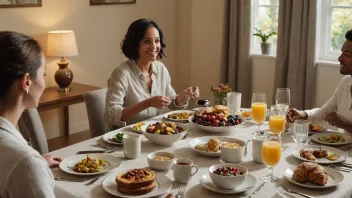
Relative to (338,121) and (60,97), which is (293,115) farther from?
(60,97)

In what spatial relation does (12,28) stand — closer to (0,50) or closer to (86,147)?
(86,147)

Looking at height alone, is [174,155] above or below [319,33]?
below

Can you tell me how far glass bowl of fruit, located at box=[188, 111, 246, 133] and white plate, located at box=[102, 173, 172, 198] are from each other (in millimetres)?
622

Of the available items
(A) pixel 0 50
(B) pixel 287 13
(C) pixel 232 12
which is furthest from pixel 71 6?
(A) pixel 0 50

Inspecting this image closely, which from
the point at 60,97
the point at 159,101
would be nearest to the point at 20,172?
the point at 159,101

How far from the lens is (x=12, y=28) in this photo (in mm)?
3979

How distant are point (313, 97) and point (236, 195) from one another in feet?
9.71

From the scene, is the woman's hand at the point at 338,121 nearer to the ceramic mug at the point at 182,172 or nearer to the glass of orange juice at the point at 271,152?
the glass of orange juice at the point at 271,152

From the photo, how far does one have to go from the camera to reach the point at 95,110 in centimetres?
268

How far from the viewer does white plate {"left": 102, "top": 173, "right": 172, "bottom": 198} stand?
1.55 m

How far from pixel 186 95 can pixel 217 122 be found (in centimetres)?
46

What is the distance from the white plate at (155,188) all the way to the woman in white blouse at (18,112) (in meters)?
0.31

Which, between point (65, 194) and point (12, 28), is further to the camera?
point (12, 28)

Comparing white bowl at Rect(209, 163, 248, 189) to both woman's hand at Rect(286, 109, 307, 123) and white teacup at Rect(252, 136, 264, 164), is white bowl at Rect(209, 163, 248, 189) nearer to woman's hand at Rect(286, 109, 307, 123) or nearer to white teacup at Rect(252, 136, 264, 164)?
white teacup at Rect(252, 136, 264, 164)
